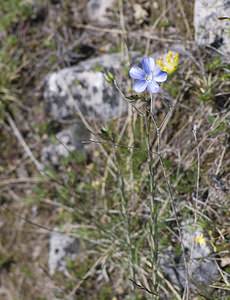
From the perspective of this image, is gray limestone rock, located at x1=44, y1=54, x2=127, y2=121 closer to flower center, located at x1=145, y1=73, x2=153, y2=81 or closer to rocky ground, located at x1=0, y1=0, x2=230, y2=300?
rocky ground, located at x1=0, y1=0, x2=230, y2=300

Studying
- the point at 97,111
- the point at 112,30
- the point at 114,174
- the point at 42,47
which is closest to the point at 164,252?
the point at 114,174

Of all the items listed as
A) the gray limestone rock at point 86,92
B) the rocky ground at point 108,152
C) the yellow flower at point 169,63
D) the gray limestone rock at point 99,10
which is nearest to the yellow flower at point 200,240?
the rocky ground at point 108,152

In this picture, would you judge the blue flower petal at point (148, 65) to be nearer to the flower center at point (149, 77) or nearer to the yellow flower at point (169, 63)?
the flower center at point (149, 77)

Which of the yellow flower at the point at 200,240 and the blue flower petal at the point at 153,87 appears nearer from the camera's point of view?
the blue flower petal at the point at 153,87

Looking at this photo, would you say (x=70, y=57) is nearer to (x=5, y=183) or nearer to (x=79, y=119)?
(x=79, y=119)

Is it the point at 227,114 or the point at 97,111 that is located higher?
the point at 227,114

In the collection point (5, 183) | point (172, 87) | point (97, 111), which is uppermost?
point (172, 87)

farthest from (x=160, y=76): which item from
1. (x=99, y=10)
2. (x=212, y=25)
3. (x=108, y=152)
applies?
(x=99, y=10)
